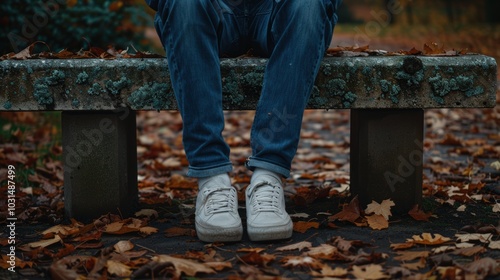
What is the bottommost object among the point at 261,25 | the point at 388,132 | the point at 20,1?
the point at 388,132

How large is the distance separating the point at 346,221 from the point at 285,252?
1.35 ft

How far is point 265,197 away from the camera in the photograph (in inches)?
79.0

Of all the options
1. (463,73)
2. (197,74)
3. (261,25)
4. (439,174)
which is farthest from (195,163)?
(439,174)

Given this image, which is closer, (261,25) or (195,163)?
(195,163)

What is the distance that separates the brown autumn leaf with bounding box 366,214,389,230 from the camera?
2.11m

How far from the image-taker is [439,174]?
10.9 ft

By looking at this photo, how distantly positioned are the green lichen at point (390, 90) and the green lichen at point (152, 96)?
2.55ft

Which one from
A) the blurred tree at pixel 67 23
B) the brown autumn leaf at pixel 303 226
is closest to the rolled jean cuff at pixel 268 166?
the brown autumn leaf at pixel 303 226

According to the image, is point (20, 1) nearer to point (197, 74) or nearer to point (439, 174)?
point (197, 74)

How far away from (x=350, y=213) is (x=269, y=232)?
1.37 feet

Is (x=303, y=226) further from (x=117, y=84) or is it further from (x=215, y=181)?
(x=117, y=84)
